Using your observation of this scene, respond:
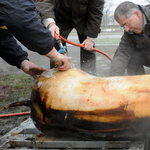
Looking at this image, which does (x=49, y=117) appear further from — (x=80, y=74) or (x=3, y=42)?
(x=3, y=42)

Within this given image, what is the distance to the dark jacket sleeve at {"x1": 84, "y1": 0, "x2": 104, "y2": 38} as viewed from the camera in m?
3.11

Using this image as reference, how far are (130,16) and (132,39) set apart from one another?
1.44 ft

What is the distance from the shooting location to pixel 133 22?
8.62 feet

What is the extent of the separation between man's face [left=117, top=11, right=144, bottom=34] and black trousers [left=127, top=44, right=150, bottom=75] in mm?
379

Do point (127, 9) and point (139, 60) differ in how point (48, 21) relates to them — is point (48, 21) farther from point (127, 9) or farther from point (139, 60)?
point (139, 60)

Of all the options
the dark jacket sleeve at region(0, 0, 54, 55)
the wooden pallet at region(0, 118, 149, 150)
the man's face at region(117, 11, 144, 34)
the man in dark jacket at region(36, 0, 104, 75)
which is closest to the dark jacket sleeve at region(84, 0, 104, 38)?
the man in dark jacket at region(36, 0, 104, 75)

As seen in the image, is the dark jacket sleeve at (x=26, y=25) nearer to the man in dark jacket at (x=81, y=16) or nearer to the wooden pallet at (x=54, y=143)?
the wooden pallet at (x=54, y=143)

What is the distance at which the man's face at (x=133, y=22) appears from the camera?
2604mm

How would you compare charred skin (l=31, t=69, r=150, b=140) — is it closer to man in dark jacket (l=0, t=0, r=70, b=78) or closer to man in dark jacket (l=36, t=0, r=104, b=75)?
man in dark jacket (l=0, t=0, r=70, b=78)

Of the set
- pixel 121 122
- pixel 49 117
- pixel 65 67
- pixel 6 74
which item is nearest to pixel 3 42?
pixel 65 67

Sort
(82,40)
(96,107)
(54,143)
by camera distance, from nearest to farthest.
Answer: (96,107), (54,143), (82,40)

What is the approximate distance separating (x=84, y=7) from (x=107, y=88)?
200 centimetres

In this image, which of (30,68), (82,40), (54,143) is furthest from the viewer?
(82,40)

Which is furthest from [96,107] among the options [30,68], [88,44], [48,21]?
[88,44]
